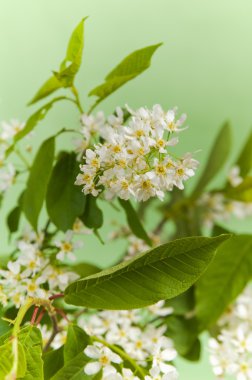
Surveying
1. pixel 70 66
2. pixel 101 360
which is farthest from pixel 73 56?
pixel 101 360

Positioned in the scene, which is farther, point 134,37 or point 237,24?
point 237,24

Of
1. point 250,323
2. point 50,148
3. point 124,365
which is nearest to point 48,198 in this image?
point 50,148

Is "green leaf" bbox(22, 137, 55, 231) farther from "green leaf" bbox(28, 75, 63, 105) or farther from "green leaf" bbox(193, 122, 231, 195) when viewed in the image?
"green leaf" bbox(193, 122, 231, 195)

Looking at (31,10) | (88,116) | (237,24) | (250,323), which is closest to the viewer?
(88,116)

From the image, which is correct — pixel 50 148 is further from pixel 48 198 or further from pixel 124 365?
pixel 124 365

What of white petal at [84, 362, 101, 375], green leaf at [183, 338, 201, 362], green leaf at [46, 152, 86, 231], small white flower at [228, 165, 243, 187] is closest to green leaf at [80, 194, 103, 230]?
green leaf at [46, 152, 86, 231]

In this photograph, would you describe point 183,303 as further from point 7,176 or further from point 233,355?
point 7,176

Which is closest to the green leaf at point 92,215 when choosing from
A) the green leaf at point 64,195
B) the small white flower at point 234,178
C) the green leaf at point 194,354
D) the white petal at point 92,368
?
the green leaf at point 64,195
